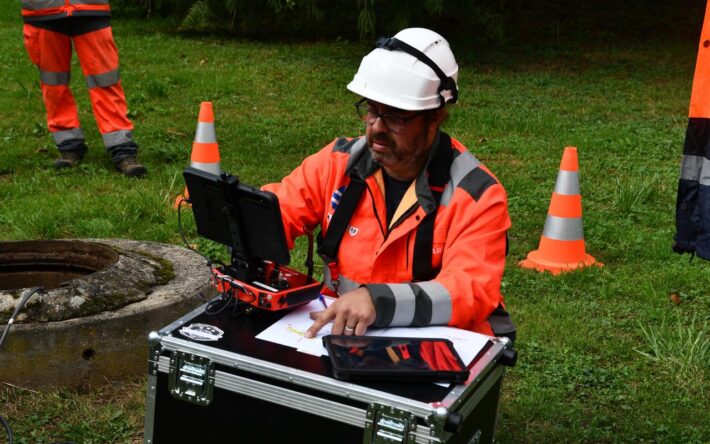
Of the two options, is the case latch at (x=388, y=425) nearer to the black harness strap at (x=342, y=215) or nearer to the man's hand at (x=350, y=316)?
the man's hand at (x=350, y=316)

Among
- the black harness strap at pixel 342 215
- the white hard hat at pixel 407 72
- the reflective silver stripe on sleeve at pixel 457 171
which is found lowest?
the black harness strap at pixel 342 215

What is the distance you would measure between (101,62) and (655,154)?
459cm

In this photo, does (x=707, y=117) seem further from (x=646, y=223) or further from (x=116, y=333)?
(x=646, y=223)

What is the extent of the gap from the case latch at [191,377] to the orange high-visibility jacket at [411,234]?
53 centimetres

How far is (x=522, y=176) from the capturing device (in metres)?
7.59

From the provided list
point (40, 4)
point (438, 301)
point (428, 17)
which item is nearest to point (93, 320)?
point (438, 301)

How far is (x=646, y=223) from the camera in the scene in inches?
258

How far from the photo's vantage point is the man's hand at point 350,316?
2.93 m

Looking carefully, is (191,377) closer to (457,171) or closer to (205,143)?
(457,171)

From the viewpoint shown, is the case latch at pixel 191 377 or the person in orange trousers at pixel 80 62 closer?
the case latch at pixel 191 377

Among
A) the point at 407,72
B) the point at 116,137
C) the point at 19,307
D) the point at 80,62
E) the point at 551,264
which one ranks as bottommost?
the point at 551,264

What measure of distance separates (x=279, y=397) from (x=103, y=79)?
5.00 meters

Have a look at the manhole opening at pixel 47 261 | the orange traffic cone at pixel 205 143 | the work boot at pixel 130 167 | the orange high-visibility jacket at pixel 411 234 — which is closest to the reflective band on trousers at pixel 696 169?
the orange high-visibility jacket at pixel 411 234

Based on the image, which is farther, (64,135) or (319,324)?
(64,135)
